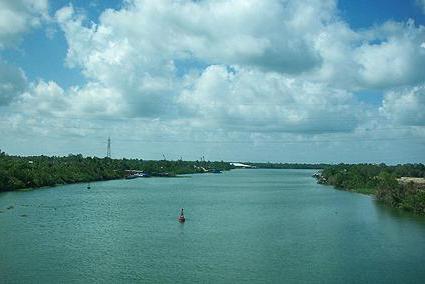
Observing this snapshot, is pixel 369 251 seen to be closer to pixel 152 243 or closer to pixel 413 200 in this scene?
pixel 152 243

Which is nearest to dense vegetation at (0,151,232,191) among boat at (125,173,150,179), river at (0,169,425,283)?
boat at (125,173,150,179)

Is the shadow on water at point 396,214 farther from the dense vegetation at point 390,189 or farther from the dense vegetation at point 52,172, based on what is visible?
the dense vegetation at point 52,172

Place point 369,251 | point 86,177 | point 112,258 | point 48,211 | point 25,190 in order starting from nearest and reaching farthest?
point 112,258, point 369,251, point 48,211, point 25,190, point 86,177

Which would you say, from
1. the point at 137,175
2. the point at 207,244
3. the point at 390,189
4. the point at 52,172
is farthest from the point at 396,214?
the point at 137,175

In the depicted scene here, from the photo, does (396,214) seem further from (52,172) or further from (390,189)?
(52,172)

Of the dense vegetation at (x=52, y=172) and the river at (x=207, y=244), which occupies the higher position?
the dense vegetation at (x=52, y=172)

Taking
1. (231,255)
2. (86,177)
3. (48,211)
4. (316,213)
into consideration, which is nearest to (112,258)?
(231,255)

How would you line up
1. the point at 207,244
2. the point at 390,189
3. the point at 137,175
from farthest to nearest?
1. the point at 137,175
2. the point at 390,189
3. the point at 207,244

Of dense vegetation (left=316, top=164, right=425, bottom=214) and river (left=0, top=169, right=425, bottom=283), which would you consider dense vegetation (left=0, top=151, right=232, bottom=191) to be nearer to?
river (left=0, top=169, right=425, bottom=283)

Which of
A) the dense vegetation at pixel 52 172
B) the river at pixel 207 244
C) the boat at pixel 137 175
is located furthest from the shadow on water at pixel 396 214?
the boat at pixel 137 175
